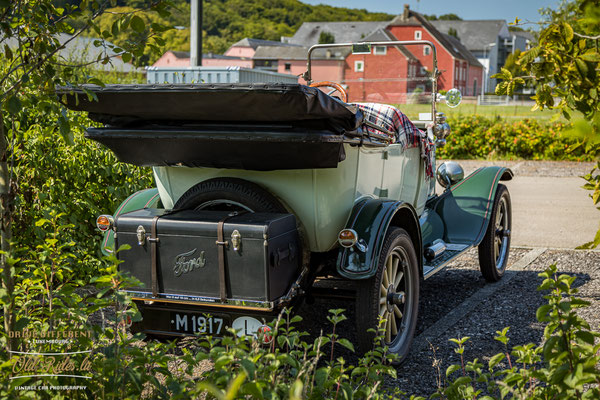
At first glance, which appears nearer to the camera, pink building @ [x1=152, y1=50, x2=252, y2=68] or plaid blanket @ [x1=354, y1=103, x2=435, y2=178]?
plaid blanket @ [x1=354, y1=103, x2=435, y2=178]

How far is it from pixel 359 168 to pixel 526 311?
1.94 m

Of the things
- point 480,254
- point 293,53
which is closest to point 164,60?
point 293,53

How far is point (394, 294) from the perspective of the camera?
12.4 feet

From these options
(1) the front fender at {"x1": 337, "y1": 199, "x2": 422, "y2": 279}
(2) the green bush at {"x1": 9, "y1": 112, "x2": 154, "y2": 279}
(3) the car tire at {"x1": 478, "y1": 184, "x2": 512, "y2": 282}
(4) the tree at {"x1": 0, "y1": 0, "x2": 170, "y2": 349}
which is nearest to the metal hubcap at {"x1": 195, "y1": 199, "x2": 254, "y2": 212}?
(1) the front fender at {"x1": 337, "y1": 199, "x2": 422, "y2": 279}

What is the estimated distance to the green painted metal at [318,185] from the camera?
11.6 feet

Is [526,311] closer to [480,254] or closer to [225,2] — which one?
[480,254]

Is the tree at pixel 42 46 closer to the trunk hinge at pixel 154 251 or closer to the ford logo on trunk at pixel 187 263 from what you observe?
the trunk hinge at pixel 154 251

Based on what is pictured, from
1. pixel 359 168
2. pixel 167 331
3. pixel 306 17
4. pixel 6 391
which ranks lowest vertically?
pixel 167 331

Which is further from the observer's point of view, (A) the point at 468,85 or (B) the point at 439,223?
(A) the point at 468,85

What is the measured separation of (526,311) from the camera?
189 inches

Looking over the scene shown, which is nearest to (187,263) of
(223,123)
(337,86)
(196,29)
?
(223,123)

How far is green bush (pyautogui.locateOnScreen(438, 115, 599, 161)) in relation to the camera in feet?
53.3

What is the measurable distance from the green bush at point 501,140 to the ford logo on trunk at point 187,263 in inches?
568

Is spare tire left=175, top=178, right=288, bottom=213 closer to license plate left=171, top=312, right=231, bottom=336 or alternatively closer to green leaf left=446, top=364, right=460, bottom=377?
license plate left=171, top=312, right=231, bottom=336
